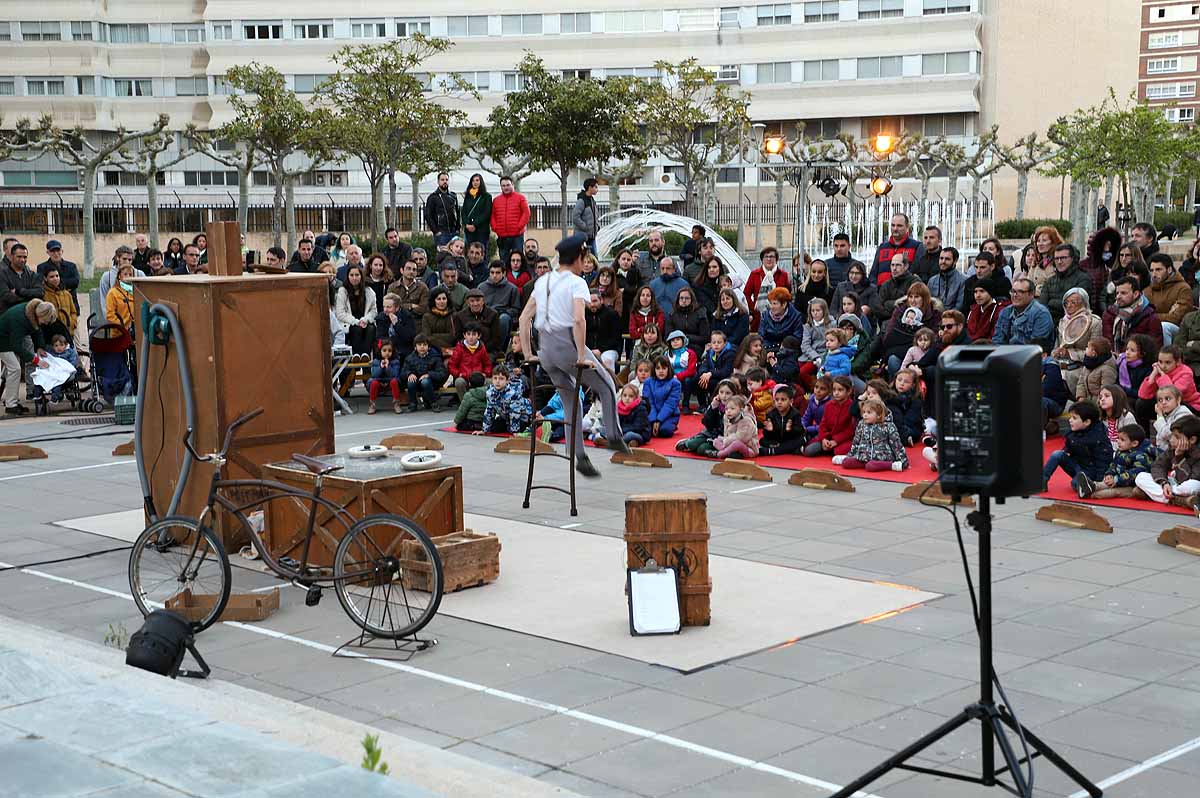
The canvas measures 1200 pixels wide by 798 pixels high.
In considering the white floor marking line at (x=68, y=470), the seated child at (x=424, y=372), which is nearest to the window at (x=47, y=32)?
the seated child at (x=424, y=372)

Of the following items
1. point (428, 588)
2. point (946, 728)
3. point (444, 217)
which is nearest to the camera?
point (946, 728)

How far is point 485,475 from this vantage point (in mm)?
14461

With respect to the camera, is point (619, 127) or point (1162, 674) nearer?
point (1162, 674)

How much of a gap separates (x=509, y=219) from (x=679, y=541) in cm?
1631

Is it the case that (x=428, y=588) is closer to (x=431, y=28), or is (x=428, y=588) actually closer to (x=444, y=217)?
(x=444, y=217)

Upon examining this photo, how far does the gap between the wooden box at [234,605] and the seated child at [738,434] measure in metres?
6.75

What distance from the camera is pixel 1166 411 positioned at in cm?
1310

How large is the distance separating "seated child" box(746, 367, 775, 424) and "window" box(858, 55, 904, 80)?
5842 centimetres

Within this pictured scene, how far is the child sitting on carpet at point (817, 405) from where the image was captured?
15711 millimetres

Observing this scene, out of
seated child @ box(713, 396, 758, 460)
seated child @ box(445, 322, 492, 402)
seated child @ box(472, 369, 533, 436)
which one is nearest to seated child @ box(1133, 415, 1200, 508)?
seated child @ box(713, 396, 758, 460)

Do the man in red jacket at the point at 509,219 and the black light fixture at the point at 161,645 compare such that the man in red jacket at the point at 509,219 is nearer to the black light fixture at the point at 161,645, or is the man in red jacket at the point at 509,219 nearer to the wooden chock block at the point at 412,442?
the wooden chock block at the point at 412,442

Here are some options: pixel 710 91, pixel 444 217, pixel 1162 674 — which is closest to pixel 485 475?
pixel 1162 674

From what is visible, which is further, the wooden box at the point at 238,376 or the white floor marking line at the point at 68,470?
the white floor marking line at the point at 68,470

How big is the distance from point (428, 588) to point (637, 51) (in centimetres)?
6647
